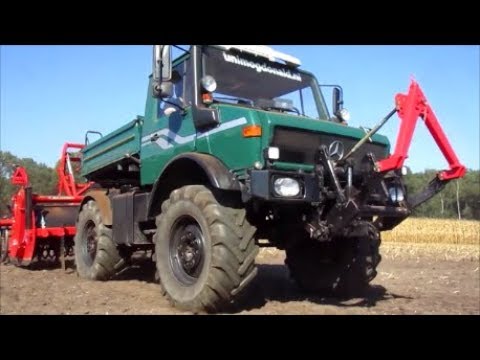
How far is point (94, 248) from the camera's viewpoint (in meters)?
8.05

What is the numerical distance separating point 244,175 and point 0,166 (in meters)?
13.3

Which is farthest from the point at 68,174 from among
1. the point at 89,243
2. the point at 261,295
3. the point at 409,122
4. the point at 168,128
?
the point at 409,122

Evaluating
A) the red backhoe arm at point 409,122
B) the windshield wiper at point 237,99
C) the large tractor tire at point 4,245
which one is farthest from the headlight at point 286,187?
the large tractor tire at point 4,245

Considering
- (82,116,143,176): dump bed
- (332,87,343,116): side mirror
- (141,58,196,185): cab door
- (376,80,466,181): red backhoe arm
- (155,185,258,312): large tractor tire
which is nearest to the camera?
(376,80,466,181): red backhoe arm

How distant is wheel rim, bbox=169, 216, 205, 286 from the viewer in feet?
16.6

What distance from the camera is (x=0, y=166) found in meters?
15.6

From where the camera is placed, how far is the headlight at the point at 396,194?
5.40 meters

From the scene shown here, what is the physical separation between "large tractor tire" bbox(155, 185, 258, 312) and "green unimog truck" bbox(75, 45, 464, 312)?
0.04 feet

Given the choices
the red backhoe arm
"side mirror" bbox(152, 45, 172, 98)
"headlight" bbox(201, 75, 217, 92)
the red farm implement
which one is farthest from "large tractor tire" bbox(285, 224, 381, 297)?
the red farm implement

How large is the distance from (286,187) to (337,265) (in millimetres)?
2128

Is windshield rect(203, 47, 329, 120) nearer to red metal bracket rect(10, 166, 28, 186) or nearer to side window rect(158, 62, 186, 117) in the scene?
side window rect(158, 62, 186, 117)

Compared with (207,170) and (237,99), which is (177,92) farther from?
(207,170)

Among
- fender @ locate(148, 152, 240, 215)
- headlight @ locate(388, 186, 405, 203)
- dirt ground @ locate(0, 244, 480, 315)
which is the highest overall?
fender @ locate(148, 152, 240, 215)
